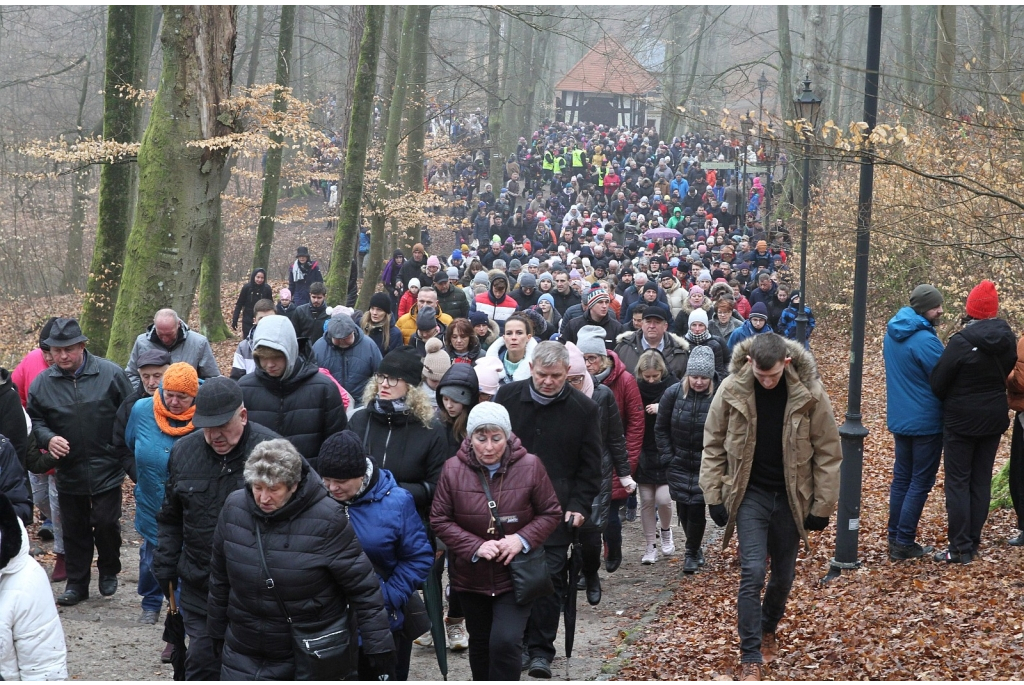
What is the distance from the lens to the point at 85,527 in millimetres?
8195

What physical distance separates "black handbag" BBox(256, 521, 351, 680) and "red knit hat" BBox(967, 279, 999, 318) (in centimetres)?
558

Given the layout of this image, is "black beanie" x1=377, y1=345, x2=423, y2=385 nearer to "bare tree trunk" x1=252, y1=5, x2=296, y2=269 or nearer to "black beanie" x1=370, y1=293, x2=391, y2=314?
"black beanie" x1=370, y1=293, x2=391, y2=314

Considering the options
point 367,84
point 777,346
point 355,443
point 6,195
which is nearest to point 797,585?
point 777,346

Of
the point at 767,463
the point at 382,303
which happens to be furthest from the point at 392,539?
the point at 382,303

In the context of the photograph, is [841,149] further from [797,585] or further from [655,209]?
[655,209]

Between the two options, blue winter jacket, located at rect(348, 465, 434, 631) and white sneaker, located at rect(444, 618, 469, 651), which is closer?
blue winter jacket, located at rect(348, 465, 434, 631)

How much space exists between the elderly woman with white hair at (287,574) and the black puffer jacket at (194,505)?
0.81m

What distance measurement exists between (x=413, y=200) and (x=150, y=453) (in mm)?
19070

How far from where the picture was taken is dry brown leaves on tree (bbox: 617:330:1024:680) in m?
6.36

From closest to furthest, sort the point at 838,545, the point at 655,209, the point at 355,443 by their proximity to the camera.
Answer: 1. the point at 355,443
2. the point at 838,545
3. the point at 655,209

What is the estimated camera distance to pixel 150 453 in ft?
22.1

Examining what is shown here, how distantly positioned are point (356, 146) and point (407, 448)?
14.1m

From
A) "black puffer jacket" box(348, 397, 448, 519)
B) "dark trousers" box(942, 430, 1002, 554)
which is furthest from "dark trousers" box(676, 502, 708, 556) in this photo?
"black puffer jacket" box(348, 397, 448, 519)

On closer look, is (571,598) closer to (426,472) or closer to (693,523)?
(426,472)
